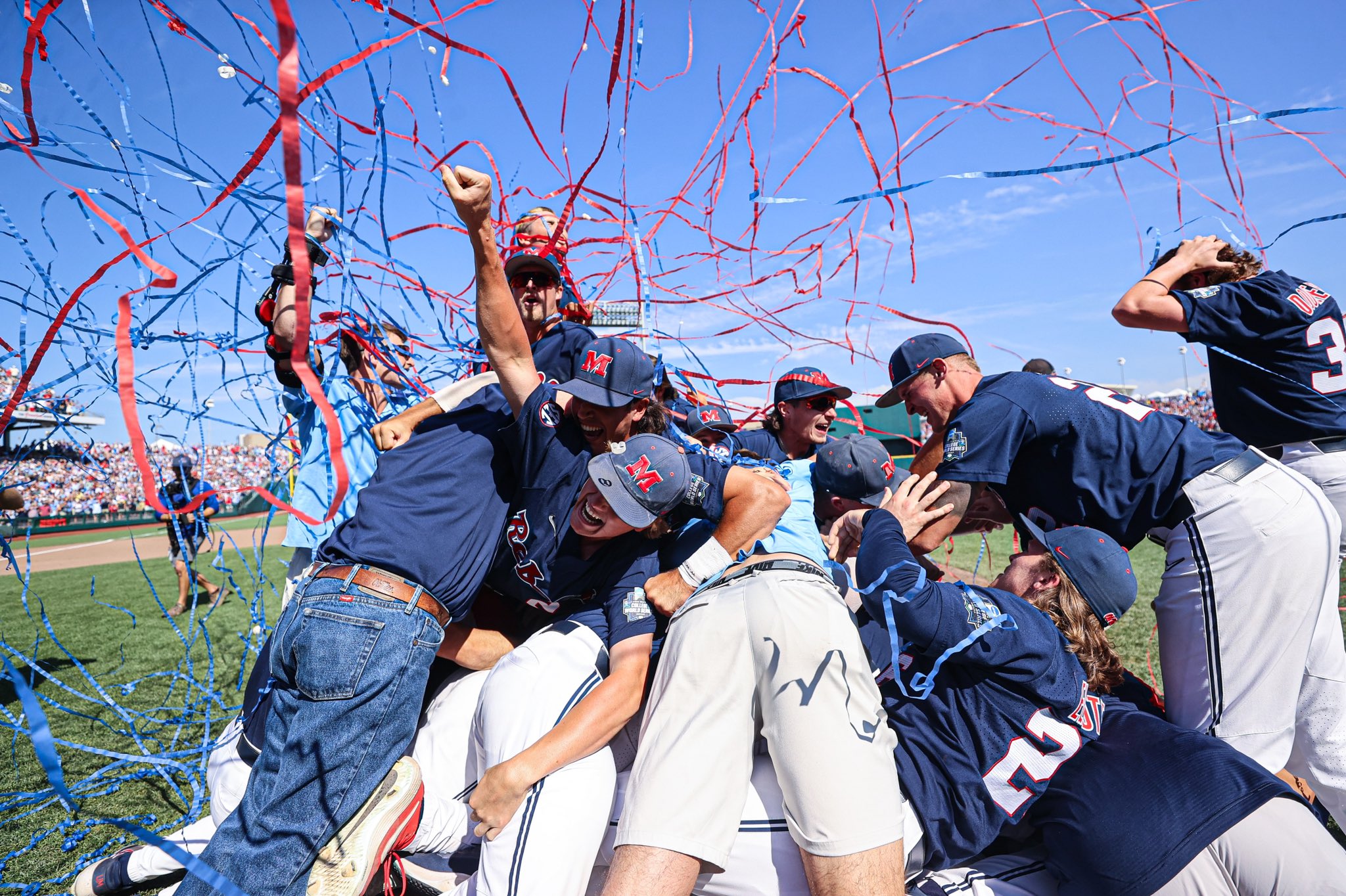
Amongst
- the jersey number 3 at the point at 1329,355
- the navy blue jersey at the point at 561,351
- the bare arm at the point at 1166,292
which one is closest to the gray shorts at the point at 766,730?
the navy blue jersey at the point at 561,351

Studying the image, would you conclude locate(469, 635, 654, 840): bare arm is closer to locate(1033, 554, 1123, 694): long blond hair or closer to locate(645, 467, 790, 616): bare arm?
locate(645, 467, 790, 616): bare arm

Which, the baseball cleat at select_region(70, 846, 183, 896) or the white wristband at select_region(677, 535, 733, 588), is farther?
the baseball cleat at select_region(70, 846, 183, 896)

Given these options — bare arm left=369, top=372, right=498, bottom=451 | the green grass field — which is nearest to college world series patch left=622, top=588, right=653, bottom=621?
bare arm left=369, top=372, right=498, bottom=451

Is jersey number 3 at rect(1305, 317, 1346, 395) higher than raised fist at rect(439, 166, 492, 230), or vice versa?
raised fist at rect(439, 166, 492, 230)

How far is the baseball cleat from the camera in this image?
7.54ft

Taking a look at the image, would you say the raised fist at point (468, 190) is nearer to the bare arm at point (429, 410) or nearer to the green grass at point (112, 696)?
the bare arm at point (429, 410)

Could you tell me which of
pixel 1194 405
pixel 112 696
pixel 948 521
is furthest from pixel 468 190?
pixel 1194 405

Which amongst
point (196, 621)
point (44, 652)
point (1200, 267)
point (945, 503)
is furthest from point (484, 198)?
point (196, 621)

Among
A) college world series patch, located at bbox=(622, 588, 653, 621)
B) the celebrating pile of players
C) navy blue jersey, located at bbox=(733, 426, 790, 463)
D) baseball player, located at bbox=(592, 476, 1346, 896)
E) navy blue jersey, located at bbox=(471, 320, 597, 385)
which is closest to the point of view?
baseball player, located at bbox=(592, 476, 1346, 896)

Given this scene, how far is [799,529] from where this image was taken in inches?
96.3

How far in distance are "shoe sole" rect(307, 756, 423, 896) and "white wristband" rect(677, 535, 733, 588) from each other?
97cm

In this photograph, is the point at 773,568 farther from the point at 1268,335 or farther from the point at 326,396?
the point at 326,396

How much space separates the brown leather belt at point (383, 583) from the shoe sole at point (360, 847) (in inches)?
19.1

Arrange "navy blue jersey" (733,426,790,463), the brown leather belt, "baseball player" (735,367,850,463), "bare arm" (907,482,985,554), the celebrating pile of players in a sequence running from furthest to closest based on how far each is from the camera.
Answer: "navy blue jersey" (733,426,790,463) → "baseball player" (735,367,850,463) → "bare arm" (907,482,985,554) → the brown leather belt → the celebrating pile of players
